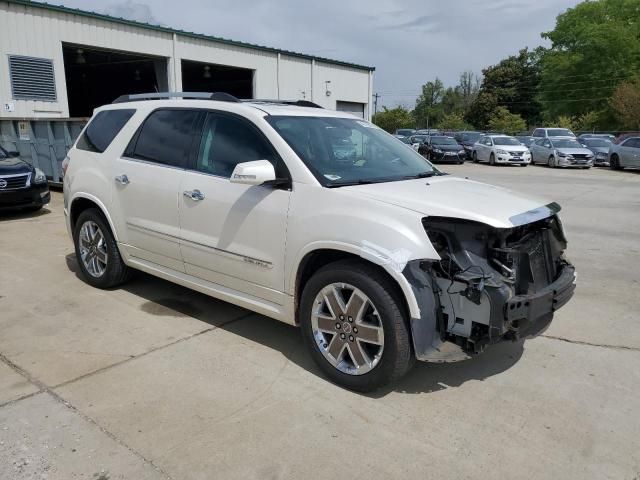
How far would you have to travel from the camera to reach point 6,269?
6.32 m

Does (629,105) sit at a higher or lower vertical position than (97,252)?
higher

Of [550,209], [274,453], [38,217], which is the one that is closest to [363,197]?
[550,209]

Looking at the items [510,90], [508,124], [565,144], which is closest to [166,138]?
[565,144]

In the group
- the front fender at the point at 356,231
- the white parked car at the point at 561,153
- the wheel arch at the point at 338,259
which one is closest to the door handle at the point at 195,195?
the front fender at the point at 356,231

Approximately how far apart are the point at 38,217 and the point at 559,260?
906 cm

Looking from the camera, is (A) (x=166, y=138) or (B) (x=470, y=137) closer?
(A) (x=166, y=138)

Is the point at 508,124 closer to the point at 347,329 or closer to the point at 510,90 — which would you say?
the point at 510,90

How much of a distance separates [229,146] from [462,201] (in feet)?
6.08

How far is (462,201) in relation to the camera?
3518 mm

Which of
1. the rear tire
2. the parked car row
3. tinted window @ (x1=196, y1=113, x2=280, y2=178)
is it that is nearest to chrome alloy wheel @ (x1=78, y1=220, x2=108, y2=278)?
tinted window @ (x1=196, y1=113, x2=280, y2=178)

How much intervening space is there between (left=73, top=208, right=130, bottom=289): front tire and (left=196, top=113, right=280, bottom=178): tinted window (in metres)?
1.55

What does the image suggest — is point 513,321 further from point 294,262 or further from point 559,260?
point 294,262

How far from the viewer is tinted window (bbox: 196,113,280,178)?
13.3ft

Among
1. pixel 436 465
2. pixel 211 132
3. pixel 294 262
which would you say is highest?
pixel 211 132
